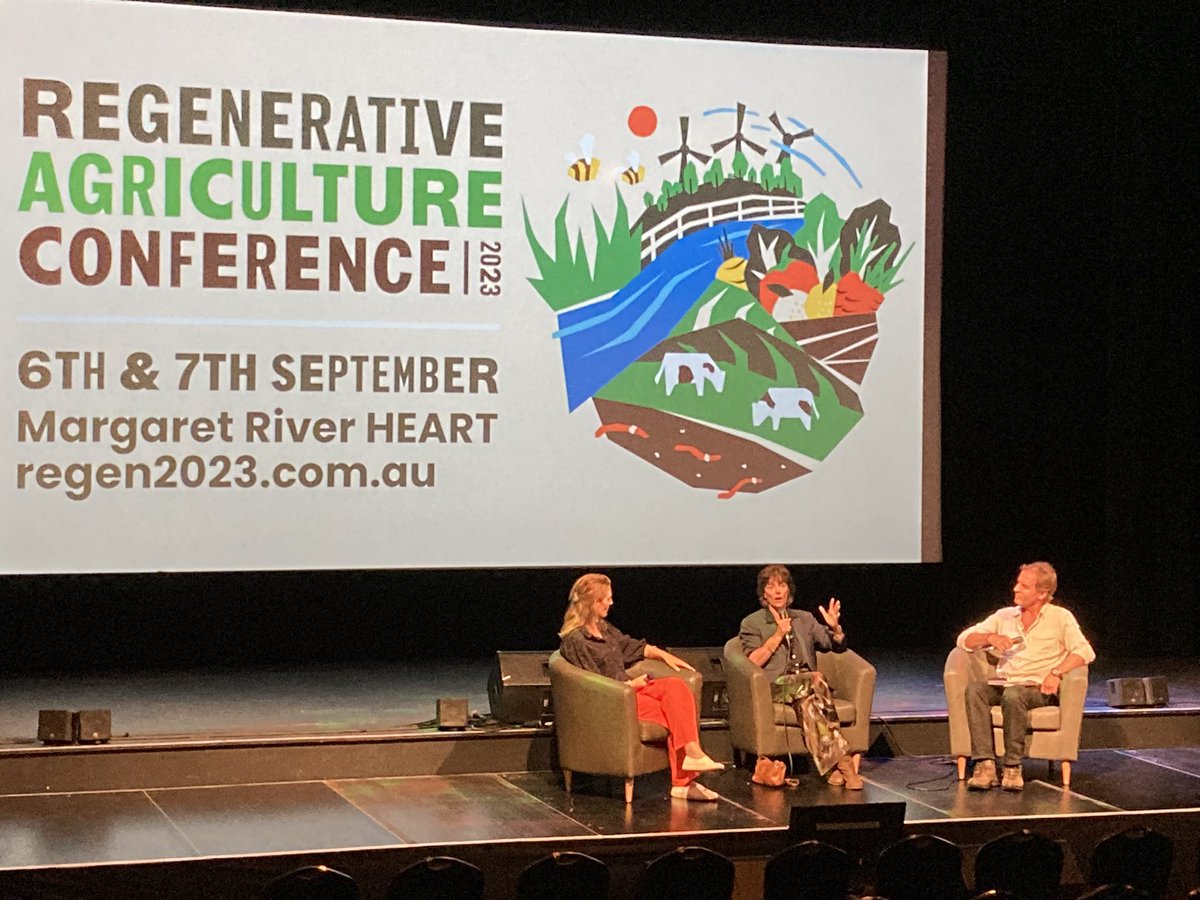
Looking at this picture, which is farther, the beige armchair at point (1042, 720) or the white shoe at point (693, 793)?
the beige armchair at point (1042, 720)

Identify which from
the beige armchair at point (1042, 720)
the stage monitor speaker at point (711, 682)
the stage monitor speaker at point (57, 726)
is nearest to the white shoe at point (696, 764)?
the stage monitor speaker at point (711, 682)

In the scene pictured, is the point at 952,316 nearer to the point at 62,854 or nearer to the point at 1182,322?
the point at 1182,322

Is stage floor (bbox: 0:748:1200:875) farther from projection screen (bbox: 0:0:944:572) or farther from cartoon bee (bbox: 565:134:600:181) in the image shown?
cartoon bee (bbox: 565:134:600:181)

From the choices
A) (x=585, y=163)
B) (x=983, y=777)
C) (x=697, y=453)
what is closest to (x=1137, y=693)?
(x=983, y=777)

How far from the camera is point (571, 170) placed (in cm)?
779

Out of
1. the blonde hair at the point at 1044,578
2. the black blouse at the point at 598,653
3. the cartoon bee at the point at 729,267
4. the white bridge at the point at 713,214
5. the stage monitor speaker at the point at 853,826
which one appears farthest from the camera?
the cartoon bee at the point at 729,267

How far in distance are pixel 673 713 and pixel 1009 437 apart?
3.65 meters

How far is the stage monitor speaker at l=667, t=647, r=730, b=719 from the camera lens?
7383 millimetres

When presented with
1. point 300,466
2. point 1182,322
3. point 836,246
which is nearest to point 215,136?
point 300,466

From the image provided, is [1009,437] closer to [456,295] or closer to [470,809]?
[456,295]

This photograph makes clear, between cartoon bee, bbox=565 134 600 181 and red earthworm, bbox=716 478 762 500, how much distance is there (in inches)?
60.3

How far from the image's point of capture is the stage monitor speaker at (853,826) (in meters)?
5.58

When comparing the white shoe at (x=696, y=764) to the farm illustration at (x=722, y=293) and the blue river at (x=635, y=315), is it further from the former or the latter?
the blue river at (x=635, y=315)

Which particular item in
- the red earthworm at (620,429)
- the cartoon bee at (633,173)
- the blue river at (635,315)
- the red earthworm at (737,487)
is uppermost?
the cartoon bee at (633,173)
